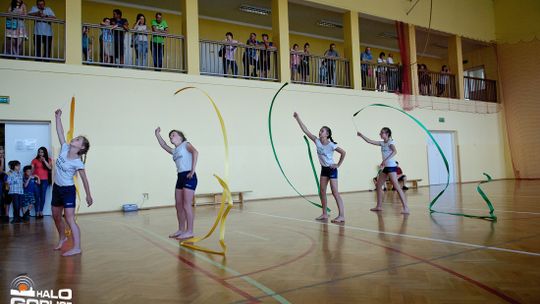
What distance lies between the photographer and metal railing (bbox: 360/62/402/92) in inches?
589

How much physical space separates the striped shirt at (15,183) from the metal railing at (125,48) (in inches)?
124

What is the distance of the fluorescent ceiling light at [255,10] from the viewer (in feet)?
45.4

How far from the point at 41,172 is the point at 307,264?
24.6 feet

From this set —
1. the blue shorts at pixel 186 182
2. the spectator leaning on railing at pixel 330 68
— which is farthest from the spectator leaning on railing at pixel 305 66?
the blue shorts at pixel 186 182

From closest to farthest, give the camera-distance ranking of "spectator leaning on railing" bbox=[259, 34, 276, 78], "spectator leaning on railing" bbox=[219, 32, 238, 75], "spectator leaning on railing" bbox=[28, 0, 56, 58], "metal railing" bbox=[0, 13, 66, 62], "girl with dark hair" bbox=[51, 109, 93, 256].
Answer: "girl with dark hair" bbox=[51, 109, 93, 256] → "metal railing" bbox=[0, 13, 66, 62] → "spectator leaning on railing" bbox=[28, 0, 56, 58] → "spectator leaning on railing" bbox=[219, 32, 238, 75] → "spectator leaning on railing" bbox=[259, 34, 276, 78]

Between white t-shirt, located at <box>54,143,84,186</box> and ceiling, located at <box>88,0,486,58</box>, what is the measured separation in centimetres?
990

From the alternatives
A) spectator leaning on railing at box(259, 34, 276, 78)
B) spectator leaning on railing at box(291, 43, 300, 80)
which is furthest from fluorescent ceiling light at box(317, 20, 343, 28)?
spectator leaning on railing at box(259, 34, 276, 78)

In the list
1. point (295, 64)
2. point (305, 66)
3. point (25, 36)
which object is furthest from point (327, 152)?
point (25, 36)

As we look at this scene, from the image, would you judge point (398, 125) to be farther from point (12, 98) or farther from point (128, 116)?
point (12, 98)

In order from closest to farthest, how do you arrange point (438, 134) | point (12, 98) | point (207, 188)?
point (12, 98)
point (207, 188)
point (438, 134)

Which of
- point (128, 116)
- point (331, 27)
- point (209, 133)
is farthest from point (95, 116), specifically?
point (331, 27)

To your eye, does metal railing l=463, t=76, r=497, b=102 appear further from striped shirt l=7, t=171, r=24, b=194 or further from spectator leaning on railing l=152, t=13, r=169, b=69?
striped shirt l=7, t=171, r=24, b=194

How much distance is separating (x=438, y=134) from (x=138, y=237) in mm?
14074

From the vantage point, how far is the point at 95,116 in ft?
31.2
